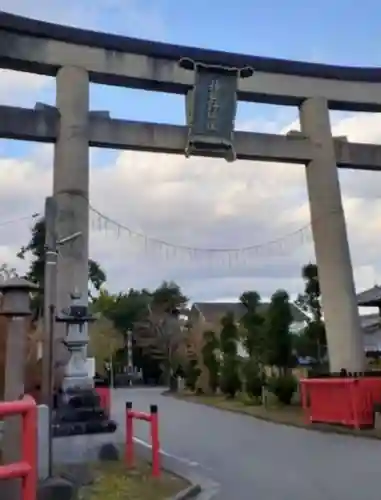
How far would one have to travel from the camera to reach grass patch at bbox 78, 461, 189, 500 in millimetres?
6219

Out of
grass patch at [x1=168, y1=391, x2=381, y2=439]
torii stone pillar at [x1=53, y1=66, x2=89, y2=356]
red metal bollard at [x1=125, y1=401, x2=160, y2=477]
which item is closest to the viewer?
red metal bollard at [x1=125, y1=401, x2=160, y2=477]

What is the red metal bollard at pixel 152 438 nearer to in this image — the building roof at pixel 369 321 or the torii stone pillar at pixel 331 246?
the torii stone pillar at pixel 331 246

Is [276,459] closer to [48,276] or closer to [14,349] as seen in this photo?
[48,276]

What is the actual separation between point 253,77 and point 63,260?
6.54 metres

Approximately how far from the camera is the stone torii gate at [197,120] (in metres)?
13.2

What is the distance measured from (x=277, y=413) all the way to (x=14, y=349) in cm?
1121

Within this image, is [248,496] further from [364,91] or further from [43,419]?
[364,91]

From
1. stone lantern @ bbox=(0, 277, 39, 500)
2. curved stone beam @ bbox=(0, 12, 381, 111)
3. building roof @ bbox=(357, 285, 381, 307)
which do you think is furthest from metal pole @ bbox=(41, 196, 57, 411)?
building roof @ bbox=(357, 285, 381, 307)

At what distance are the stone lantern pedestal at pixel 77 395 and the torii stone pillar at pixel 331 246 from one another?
6308 mm

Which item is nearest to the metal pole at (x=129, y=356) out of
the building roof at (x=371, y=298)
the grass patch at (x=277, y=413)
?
the grass patch at (x=277, y=413)

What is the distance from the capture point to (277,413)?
15922 mm

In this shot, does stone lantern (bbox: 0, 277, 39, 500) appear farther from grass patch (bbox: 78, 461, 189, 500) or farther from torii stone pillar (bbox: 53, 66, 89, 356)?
torii stone pillar (bbox: 53, 66, 89, 356)

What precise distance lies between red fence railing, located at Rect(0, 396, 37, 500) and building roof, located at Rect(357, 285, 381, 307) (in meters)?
10.7

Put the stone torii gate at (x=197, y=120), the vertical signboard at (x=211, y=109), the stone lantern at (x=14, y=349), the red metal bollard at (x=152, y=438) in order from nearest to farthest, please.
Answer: the stone lantern at (x=14, y=349)
the red metal bollard at (x=152, y=438)
the stone torii gate at (x=197, y=120)
the vertical signboard at (x=211, y=109)
